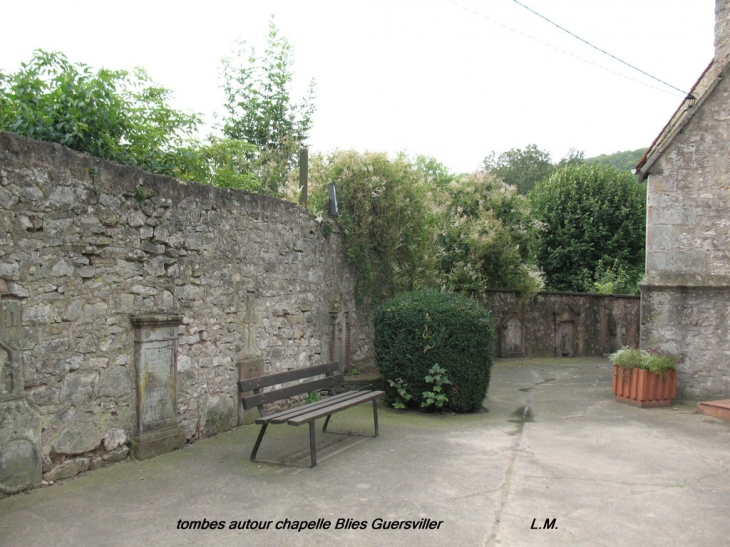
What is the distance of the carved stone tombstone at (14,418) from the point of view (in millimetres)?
4289

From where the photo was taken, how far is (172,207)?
5832 millimetres

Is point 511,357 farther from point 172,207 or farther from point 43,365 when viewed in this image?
point 43,365

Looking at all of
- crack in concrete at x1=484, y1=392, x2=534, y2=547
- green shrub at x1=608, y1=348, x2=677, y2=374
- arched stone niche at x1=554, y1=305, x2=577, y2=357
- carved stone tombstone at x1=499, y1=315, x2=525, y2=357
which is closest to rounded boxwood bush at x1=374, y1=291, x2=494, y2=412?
crack in concrete at x1=484, y1=392, x2=534, y2=547

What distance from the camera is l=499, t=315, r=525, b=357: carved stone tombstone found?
14.6 m

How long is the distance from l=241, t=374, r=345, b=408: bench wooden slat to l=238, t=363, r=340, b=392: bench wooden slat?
11 centimetres

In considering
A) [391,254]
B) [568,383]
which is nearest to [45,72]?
[391,254]

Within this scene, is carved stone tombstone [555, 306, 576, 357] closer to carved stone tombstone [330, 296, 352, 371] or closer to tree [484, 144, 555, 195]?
carved stone tombstone [330, 296, 352, 371]

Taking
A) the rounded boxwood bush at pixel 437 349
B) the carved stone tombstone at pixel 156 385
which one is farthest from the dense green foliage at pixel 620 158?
the carved stone tombstone at pixel 156 385

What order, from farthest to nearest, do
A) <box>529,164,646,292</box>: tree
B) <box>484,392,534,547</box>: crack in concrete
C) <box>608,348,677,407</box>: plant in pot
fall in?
1. <box>529,164,646,292</box>: tree
2. <box>608,348,677,407</box>: plant in pot
3. <box>484,392,534,547</box>: crack in concrete

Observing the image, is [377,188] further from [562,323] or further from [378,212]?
[562,323]

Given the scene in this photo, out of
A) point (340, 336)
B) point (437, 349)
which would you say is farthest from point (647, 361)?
point (340, 336)

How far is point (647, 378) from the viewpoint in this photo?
27.3 feet

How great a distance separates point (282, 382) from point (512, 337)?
9735 millimetres

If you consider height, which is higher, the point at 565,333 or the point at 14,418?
the point at 14,418
